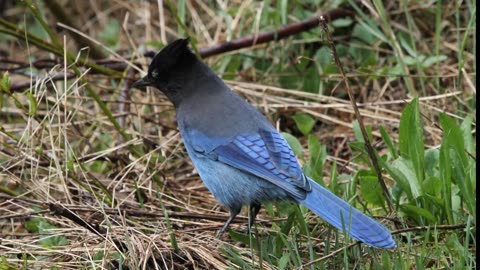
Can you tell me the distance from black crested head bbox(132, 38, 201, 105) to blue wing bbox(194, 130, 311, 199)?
1.45 ft

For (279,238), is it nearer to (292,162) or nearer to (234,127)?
(292,162)

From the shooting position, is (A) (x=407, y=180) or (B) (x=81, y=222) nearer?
(B) (x=81, y=222)

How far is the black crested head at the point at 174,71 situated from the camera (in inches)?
143

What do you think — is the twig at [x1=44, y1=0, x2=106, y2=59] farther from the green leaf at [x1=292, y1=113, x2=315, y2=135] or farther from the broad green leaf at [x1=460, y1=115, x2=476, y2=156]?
the broad green leaf at [x1=460, y1=115, x2=476, y2=156]

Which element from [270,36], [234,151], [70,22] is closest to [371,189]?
[234,151]

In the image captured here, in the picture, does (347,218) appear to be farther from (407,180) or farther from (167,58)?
(167,58)

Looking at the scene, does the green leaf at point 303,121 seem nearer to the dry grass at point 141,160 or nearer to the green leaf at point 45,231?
the dry grass at point 141,160

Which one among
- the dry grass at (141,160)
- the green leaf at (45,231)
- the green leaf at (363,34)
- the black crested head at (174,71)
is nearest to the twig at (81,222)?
the dry grass at (141,160)

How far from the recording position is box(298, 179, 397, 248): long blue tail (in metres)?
2.69

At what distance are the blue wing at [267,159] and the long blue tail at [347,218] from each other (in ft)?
0.14

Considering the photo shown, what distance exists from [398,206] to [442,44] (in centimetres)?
172

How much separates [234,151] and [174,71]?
56cm

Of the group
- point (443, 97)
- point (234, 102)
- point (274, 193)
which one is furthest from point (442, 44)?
point (274, 193)

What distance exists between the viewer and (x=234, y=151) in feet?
10.8
